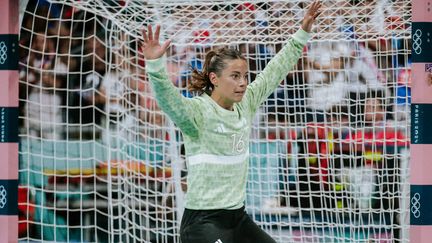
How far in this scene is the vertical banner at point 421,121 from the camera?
4.57 metres

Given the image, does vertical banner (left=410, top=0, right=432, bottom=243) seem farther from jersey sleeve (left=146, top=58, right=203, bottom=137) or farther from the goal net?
the goal net

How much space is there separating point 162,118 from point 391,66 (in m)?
1.61

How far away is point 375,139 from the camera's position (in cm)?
650

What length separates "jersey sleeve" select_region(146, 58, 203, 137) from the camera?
4098 mm

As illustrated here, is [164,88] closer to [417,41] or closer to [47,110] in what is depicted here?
[417,41]

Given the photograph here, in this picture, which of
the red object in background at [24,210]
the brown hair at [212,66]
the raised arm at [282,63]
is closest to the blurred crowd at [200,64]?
the red object in background at [24,210]

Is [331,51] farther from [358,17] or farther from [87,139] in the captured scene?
[87,139]

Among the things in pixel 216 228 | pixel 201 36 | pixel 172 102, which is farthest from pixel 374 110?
pixel 172 102

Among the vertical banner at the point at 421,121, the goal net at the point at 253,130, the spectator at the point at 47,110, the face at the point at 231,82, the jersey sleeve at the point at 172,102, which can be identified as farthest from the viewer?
the spectator at the point at 47,110

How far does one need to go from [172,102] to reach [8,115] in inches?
43.1

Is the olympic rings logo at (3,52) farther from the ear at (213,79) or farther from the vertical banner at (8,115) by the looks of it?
the ear at (213,79)

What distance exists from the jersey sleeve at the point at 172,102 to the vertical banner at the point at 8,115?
101 centimetres

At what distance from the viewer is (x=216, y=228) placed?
4.34 m

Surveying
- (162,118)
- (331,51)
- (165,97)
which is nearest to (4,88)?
(165,97)
